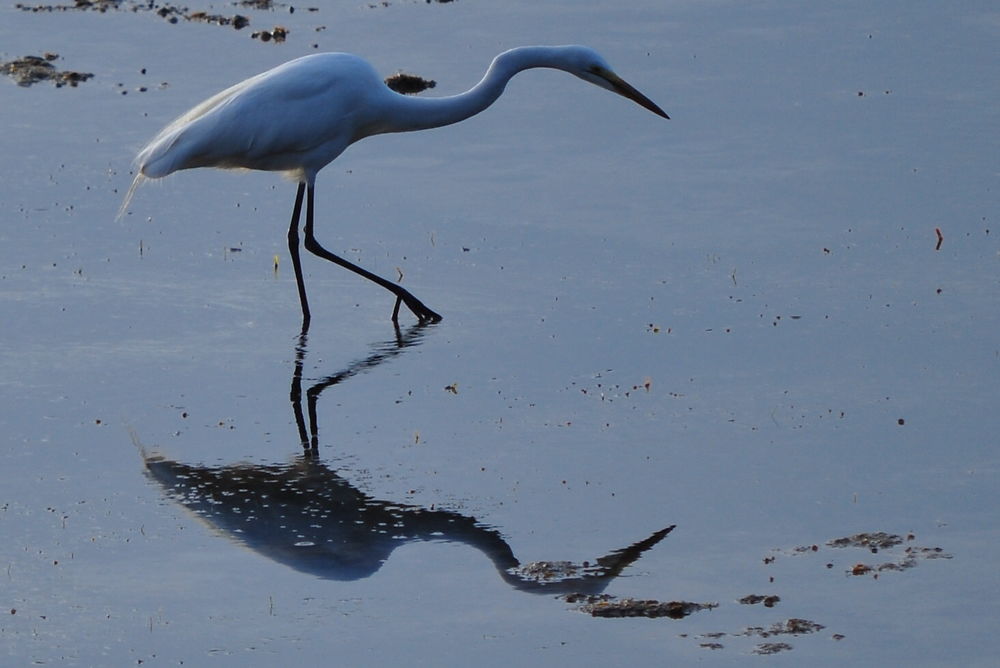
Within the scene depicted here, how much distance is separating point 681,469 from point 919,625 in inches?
71.1

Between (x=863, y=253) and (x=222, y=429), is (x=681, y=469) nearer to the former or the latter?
(x=222, y=429)

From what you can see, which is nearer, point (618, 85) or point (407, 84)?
point (618, 85)

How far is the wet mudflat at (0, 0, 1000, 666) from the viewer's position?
6965 mm

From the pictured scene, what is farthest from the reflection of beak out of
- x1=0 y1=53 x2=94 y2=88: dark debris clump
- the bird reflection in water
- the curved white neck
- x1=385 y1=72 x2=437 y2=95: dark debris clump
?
x1=0 y1=53 x2=94 y2=88: dark debris clump

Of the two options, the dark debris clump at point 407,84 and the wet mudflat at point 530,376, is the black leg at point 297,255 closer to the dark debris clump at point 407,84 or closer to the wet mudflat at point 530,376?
the wet mudflat at point 530,376

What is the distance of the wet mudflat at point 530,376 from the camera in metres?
6.96

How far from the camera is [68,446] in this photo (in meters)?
8.79

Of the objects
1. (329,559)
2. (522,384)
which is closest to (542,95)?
(522,384)

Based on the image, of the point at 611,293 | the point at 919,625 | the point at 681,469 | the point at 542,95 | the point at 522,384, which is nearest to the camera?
the point at 919,625

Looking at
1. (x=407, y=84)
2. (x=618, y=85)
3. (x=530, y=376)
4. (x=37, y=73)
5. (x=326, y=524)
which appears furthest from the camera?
(x=37, y=73)

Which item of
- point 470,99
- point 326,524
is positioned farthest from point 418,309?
point 326,524

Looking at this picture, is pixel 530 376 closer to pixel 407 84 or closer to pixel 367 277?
pixel 367 277

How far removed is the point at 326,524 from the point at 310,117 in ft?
12.1

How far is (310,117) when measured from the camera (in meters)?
10.8
